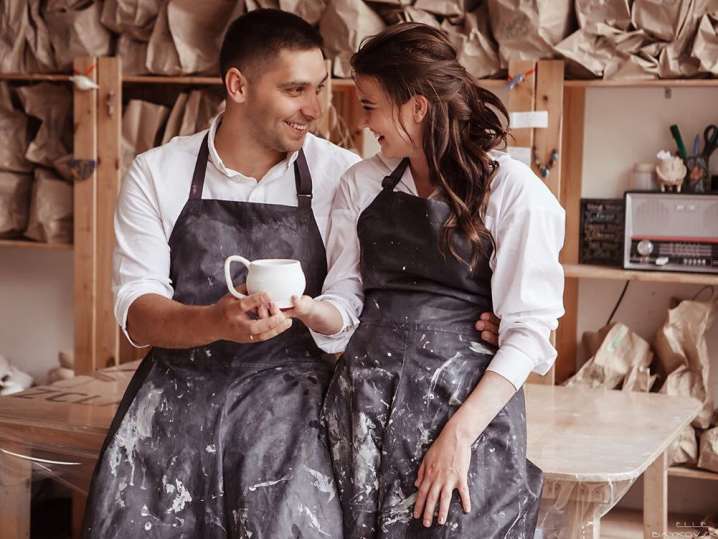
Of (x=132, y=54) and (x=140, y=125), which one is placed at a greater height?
(x=132, y=54)

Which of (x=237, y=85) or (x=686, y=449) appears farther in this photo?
(x=686, y=449)

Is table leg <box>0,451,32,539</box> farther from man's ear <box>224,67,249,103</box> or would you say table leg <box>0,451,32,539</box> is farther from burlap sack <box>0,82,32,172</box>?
burlap sack <box>0,82,32,172</box>

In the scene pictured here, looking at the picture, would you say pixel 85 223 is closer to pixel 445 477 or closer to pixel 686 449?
pixel 686 449

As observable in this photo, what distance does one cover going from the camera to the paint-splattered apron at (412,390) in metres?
1.86

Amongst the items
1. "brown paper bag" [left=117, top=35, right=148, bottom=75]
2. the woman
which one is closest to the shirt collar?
the woman

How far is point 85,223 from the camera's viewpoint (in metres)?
3.99

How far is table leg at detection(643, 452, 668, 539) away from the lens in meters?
2.37

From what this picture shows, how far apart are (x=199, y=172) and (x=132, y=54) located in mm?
1839

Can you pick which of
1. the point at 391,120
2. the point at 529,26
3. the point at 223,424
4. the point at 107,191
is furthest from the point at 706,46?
the point at 107,191

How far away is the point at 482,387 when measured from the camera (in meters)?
1.86

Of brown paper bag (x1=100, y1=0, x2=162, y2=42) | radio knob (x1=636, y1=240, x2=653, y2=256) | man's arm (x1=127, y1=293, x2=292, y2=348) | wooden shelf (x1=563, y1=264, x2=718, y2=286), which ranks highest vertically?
brown paper bag (x1=100, y1=0, x2=162, y2=42)

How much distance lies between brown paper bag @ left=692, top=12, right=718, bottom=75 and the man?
56.0 inches

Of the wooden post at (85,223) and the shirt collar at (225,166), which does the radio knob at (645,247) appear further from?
the wooden post at (85,223)

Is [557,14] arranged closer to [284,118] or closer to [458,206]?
[284,118]
